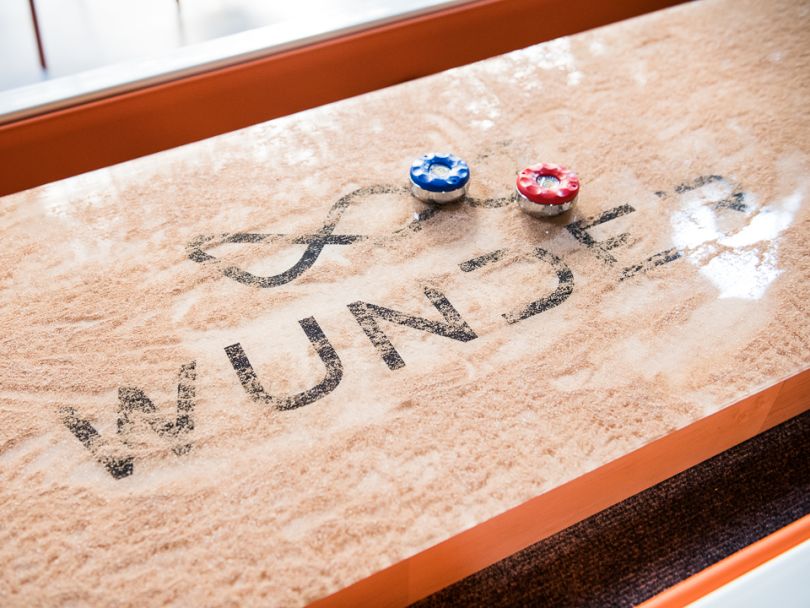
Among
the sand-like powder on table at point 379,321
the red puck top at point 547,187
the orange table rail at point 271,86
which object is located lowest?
the sand-like powder on table at point 379,321

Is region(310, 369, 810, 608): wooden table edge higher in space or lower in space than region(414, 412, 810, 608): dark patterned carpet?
higher

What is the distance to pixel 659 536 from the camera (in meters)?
1.13

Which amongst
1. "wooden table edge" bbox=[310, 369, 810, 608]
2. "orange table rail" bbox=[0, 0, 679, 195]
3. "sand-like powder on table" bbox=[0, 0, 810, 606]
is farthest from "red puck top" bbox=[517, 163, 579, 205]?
"wooden table edge" bbox=[310, 369, 810, 608]

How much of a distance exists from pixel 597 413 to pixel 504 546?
23 centimetres

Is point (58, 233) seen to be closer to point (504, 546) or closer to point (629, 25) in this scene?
point (504, 546)

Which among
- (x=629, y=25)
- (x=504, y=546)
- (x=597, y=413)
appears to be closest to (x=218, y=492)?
(x=504, y=546)

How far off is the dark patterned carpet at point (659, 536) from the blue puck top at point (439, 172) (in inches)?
25.2

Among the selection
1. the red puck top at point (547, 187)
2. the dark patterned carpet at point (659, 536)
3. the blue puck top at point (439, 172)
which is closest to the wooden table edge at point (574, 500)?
the dark patterned carpet at point (659, 536)

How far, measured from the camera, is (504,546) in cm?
108

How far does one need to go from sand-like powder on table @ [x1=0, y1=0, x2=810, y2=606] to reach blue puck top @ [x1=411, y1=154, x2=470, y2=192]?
53 millimetres

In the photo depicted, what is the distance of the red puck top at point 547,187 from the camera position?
1.42 metres

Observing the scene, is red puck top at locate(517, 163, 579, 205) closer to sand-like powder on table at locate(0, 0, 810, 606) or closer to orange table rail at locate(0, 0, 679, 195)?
sand-like powder on table at locate(0, 0, 810, 606)

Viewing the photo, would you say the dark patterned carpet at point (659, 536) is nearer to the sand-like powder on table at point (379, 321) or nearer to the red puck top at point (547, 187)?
the sand-like powder on table at point (379, 321)

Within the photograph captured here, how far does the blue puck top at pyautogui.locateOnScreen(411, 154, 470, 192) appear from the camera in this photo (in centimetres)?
145
